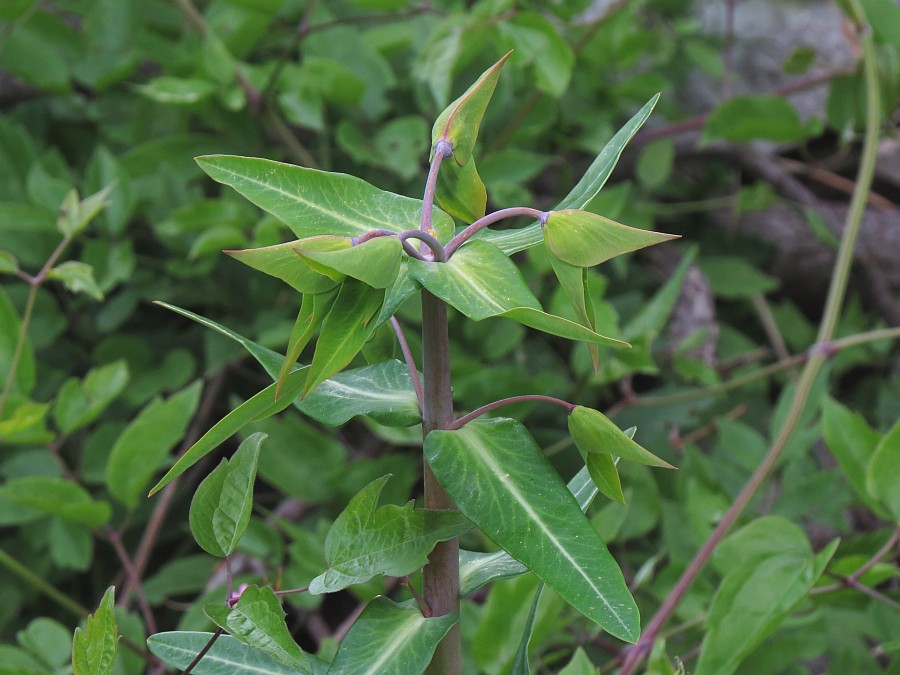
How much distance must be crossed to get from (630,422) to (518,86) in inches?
18.5

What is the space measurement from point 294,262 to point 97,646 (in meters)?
0.22

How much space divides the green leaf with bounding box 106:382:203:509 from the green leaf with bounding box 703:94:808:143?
2.55ft

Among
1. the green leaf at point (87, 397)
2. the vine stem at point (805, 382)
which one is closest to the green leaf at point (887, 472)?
the vine stem at point (805, 382)

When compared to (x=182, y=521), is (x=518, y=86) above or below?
above

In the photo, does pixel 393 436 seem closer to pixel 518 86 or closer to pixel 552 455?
pixel 552 455

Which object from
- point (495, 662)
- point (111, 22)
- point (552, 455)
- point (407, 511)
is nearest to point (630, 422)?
point (552, 455)

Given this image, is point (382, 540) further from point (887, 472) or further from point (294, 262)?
point (887, 472)

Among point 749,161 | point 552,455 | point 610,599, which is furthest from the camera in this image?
point 749,161

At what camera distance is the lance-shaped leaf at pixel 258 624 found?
0.39 m

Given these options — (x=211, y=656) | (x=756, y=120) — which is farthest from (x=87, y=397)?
(x=756, y=120)

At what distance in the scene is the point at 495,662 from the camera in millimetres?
721

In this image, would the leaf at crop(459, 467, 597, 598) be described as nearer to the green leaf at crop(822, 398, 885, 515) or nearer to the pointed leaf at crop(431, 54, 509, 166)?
the pointed leaf at crop(431, 54, 509, 166)

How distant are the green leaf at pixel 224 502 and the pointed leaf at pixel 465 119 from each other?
162mm

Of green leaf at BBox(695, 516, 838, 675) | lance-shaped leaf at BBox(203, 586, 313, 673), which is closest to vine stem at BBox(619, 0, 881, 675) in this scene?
green leaf at BBox(695, 516, 838, 675)
